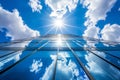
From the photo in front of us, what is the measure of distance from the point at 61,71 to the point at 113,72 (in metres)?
1.40

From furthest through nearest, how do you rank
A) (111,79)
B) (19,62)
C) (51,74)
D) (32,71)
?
(19,62), (32,71), (51,74), (111,79)

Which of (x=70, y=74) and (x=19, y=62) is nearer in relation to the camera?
(x=70, y=74)

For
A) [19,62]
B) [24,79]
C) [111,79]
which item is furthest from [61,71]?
[19,62]

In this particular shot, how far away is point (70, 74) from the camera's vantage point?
3.74m

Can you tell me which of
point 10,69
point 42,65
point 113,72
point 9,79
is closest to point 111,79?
point 113,72

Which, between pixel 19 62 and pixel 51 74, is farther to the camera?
pixel 19 62

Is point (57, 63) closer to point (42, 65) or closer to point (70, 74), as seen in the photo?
point (42, 65)

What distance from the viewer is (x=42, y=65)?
4422 mm

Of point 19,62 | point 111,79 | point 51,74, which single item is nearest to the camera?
point 111,79

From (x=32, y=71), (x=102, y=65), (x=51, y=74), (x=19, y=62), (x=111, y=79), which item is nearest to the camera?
(x=111, y=79)

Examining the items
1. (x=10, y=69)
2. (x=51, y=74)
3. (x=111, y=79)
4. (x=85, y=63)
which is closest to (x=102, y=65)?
(x=85, y=63)

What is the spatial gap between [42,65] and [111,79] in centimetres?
210

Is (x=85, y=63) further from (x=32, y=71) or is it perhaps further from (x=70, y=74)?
(x=32, y=71)

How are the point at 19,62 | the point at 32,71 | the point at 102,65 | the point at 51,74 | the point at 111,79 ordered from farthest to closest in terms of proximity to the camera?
the point at 19,62 → the point at 102,65 → the point at 32,71 → the point at 51,74 → the point at 111,79
